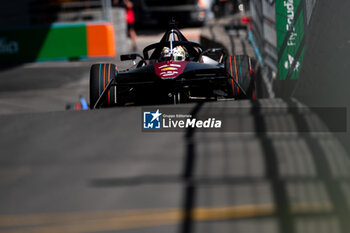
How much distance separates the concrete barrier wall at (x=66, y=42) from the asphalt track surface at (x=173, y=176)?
41.3 ft

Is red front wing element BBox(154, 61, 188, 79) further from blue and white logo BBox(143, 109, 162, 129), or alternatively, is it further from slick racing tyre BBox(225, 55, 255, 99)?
blue and white logo BBox(143, 109, 162, 129)

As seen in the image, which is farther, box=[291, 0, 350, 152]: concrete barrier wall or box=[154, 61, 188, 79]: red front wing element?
box=[154, 61, 188, 79]: red front wing element

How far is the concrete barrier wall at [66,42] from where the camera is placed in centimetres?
1742

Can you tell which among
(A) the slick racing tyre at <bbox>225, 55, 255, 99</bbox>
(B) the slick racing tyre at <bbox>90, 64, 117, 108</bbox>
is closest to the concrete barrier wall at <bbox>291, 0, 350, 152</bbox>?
(A) the slick racing tyre at <bbox>225, 55, 255, 99</bbox>

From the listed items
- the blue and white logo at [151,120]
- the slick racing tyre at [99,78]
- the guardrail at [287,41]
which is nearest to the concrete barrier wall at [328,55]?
the guardrail at [287,41]

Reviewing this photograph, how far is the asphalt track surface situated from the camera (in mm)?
3832

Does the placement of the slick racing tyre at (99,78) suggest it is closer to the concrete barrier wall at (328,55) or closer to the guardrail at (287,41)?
the guardrail at (287,41)

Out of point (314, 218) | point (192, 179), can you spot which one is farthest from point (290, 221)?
point (192, 179)

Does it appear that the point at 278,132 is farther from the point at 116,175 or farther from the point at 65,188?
the point at 65,188

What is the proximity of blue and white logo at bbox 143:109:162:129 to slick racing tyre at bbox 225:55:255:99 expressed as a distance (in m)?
1.67

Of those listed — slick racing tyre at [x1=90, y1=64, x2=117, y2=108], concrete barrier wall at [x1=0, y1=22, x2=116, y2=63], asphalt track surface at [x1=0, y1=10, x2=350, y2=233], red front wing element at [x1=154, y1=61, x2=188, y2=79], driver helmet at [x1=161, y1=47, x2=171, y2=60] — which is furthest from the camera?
concrete barrier wall at [x1=0, y1=22, x2=116, y2=63]

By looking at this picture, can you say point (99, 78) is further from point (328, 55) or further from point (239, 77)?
point (328, 55)

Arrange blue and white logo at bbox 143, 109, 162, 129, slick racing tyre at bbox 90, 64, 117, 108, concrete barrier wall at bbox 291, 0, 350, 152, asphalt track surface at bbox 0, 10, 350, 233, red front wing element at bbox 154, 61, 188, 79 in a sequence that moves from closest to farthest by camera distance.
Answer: asphalt track surface at bbox 0, 10, 350, 233 < blue and white logo at bbox 143, 109, 162, 129 < concrete barrier wall at bbox 291, 0, 350, 152 < red front wing element at bbox 154, 61, 188, 79 < slick racing tyre at bbox 90, 64, 117, 108

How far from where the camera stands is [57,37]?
57.5 ft
